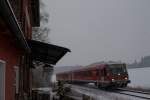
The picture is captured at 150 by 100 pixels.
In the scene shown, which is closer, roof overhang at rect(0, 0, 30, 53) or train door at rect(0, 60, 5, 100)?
roof overhang at rect(0, 0, 30, 53)

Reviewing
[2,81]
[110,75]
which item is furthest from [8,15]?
[110,75]

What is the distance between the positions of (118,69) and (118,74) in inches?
21.1

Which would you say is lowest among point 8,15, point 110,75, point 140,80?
point 140,80

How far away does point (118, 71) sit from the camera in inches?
1545

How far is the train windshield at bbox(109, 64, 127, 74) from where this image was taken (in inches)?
1513

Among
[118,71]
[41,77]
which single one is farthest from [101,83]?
[41,77]

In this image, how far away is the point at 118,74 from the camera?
39.0 metres

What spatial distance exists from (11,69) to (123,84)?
3091 centimetres

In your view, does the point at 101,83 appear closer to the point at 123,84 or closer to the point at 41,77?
the point at 123,84

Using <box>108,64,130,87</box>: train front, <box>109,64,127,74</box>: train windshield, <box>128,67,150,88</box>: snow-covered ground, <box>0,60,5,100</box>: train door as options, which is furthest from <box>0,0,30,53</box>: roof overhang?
<box>128,67,150,88</box>: snow-covered ground

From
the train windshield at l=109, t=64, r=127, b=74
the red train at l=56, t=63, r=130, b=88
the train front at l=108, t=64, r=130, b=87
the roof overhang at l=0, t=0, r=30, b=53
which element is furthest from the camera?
the train windshield at l=109, t=64, r=127, b=74

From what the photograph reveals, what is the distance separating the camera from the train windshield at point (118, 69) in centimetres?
3844

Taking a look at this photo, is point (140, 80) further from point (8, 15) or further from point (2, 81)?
point (8, 15)

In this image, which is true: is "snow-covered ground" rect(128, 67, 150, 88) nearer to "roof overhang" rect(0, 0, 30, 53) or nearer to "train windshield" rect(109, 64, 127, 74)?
"train windshield" rect(109, 64, 127, 74)
